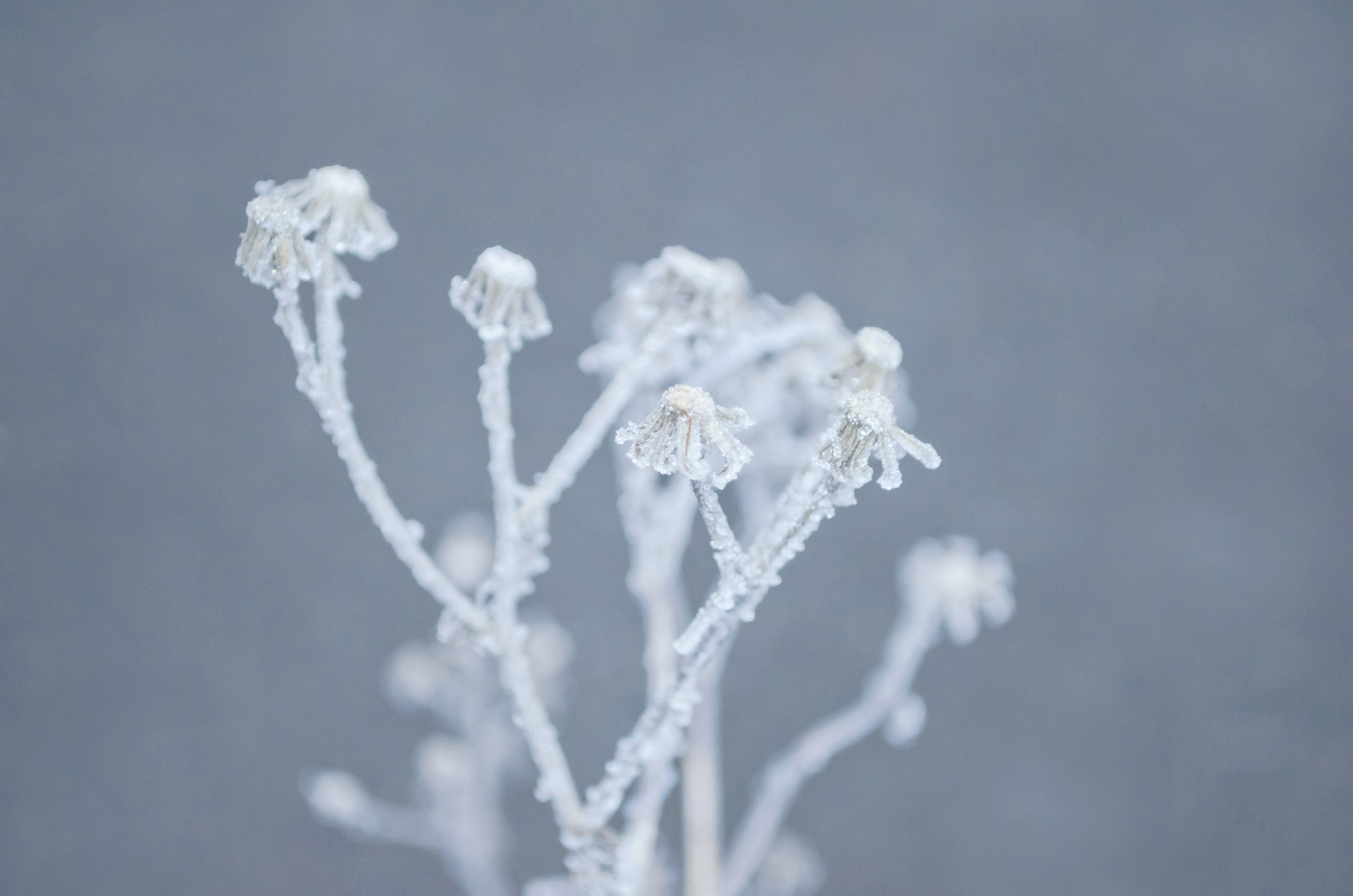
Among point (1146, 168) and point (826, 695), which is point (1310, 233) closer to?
point (1146, 168)

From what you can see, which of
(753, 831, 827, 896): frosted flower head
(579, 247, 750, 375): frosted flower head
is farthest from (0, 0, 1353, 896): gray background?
(579, 247, 750, 375): frosted flower head

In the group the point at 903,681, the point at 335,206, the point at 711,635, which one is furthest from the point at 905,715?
the point at 335,206

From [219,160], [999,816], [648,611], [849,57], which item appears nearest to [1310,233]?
[849,57]

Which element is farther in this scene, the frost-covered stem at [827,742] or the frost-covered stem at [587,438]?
the frost-covered stem at [827,742]

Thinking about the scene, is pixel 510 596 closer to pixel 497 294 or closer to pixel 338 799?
pixel 497 294

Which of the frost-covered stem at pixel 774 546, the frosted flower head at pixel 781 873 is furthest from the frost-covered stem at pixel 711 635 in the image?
the frosted flower head at pixel 781 873

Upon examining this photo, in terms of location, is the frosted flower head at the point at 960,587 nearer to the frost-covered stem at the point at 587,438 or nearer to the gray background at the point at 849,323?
the frost-covered stem at the point at 587,438

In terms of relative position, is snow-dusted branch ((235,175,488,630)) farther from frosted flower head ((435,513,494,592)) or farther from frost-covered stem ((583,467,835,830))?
frosted flower head ((435,513,494,592))
